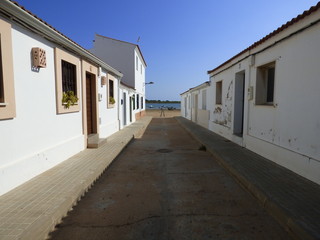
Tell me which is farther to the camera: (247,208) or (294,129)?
(294,129)

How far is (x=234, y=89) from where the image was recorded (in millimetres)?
9102

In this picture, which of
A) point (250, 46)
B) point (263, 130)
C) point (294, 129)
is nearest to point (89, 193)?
point (294, 129)

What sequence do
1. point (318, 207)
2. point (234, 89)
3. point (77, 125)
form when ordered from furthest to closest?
1. point (234, 89)
2. point (77, 125)
3. point (318, 207)

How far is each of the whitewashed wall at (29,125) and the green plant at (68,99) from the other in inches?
16.7

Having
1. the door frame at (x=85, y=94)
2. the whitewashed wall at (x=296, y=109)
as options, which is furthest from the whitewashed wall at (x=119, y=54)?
the whitewashed wall at (x=296, y=109)

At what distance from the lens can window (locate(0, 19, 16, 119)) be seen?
372 centimetres

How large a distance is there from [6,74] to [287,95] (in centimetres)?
611

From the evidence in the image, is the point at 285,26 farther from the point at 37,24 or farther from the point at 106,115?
the point at 106,115

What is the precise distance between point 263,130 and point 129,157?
4.38 m

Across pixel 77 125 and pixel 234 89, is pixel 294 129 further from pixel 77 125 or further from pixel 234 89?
pixel 77 125

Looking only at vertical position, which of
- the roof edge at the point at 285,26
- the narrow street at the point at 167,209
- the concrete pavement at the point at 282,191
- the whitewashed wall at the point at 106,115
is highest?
the roof edge at the point at 285,26

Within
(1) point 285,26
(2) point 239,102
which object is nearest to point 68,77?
(1) point 285,26

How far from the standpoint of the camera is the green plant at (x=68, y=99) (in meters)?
6.20

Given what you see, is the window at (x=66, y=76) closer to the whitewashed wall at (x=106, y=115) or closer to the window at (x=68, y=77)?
the window at (x=68, y=77)
